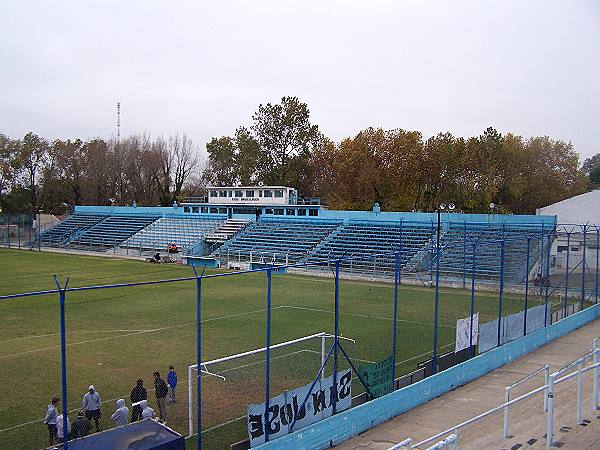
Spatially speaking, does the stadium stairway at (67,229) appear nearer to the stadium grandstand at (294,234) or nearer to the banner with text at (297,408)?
the stadium grandstand at (294,234)

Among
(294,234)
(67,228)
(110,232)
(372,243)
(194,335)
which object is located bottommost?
(194,335)

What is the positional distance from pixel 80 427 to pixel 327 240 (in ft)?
118

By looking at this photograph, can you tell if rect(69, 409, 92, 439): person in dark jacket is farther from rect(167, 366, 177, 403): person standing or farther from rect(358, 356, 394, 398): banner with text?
rect(358, 356, 394, 398): banner with text

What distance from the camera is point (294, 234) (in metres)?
48.6

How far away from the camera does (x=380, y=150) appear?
59.7 meters

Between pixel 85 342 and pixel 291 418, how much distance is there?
416 inches

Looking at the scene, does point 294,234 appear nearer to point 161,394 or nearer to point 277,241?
point 277,241

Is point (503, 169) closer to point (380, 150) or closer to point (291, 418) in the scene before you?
point (380, 150)

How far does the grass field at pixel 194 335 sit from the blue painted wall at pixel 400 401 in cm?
137

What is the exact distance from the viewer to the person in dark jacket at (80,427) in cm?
1004

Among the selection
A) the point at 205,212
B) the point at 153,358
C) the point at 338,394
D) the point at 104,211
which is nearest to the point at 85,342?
the point at 153,358

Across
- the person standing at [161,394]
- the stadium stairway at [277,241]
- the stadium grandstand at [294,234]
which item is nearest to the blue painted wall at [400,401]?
the person standing at [161,394]

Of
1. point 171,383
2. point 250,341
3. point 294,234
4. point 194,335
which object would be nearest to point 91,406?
point 171,383

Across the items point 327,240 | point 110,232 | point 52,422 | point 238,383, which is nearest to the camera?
point 52,422
